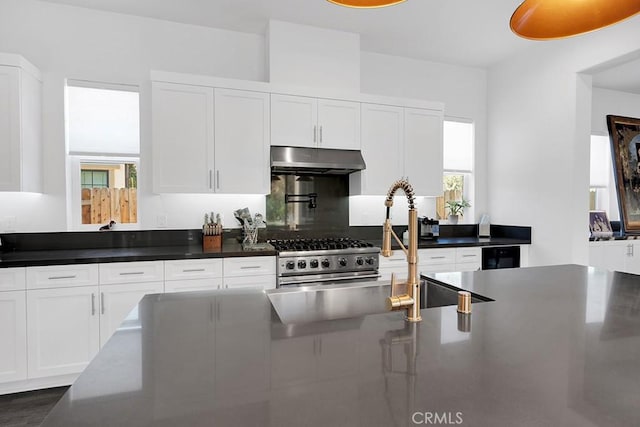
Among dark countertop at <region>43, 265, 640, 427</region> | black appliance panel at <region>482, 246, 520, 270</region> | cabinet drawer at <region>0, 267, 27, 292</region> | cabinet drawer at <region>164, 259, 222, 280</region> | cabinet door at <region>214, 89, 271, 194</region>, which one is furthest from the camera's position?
black appliance panel at <region>482, 246, 520, 270</region>

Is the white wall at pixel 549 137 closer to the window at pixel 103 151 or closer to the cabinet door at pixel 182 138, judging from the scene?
the cabinet door at pixel 182 138

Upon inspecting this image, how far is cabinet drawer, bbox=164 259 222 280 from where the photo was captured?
2758mm

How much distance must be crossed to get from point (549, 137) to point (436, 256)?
1777 mm

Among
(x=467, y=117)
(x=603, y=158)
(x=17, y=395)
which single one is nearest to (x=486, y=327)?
(x=17, y=395)

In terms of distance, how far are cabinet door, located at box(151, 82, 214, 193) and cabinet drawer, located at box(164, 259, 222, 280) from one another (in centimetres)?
70

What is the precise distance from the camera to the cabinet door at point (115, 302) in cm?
265

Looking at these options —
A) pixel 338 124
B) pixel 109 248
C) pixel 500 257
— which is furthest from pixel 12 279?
pixel 500 257

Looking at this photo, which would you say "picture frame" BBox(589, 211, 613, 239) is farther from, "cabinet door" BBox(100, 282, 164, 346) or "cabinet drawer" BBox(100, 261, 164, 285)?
"cabinet door" BBox(100, 282, 164, 346)

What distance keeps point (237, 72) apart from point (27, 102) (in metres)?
1.81

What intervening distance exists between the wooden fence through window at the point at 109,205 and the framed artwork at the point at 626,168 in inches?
234

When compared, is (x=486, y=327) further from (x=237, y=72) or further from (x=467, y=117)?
(x=467, y=117)

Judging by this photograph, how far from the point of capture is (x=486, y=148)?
4598 mm

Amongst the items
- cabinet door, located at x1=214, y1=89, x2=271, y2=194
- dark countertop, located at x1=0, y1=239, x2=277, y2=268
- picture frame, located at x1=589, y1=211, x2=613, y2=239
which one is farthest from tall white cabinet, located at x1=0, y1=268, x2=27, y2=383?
picture frame, located at x1=589, y1=211, x2=613, y2=239

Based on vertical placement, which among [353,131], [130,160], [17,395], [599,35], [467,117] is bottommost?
[17,395]
